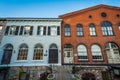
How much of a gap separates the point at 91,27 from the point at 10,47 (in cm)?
1351

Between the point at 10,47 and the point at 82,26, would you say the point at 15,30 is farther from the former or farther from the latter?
the point at 82,26

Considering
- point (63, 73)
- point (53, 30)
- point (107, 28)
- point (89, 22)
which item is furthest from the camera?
Result: point (89, 22)

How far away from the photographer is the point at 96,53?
57.4 feet

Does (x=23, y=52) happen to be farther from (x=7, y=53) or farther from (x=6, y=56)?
(x=6, y=56)

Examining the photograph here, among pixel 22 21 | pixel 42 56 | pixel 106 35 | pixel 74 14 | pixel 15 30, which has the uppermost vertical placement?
pixel 74 14

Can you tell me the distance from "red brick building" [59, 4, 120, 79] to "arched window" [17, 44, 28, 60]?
18.7ft

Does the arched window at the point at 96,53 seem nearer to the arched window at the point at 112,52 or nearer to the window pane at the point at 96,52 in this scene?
the window pane at the point at 96,52

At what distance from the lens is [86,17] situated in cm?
1986

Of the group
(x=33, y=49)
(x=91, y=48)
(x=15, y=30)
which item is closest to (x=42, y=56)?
(x=33, y=49)

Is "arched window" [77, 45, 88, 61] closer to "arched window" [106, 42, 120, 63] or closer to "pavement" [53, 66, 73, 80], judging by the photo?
"pavement" [53, 66, 73, 80]

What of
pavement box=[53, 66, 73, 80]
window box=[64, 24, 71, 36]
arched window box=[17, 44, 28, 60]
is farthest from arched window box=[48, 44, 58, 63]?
arched window box=[17, 44, 28, 60]

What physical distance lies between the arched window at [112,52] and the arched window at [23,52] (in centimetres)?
1249

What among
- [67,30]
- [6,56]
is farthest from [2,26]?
[67,30]

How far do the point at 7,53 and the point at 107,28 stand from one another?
16551mm
